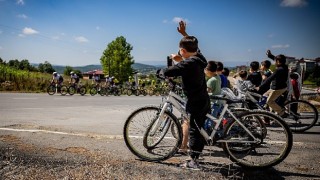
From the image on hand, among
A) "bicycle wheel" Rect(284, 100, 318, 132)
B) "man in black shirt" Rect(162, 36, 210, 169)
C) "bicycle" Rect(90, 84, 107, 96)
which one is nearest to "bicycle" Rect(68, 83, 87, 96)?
"bicycle" Rect(90, 84, 107, 96)

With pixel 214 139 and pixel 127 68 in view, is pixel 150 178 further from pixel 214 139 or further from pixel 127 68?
pixel 127 68

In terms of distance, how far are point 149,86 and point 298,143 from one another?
25.6m

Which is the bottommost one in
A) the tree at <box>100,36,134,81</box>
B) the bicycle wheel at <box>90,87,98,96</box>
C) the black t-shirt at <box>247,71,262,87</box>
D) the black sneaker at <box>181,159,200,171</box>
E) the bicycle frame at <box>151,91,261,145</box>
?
the black sneaker at <box>181,159,200,171</box>

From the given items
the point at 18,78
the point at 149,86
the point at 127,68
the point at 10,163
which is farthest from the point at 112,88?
the point at 127,68

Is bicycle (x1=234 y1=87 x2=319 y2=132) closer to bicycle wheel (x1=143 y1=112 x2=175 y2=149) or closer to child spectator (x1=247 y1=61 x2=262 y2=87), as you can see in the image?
child spectator (x1=247 y1=61 x2=262 y2=87)

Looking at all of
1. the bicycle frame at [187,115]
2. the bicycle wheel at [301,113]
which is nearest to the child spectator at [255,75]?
the bicycle wheel at [301,113]

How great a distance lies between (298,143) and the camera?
5438 mm

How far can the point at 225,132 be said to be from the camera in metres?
3.87

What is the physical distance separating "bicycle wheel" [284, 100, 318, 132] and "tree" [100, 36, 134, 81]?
5560cm

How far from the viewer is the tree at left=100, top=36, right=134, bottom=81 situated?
6212 centimetres

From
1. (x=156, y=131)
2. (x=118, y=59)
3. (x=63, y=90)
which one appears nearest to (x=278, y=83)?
(x=156, y=131)

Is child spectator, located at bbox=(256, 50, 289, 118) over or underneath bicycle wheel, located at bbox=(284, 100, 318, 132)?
over

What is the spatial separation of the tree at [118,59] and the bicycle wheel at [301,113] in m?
55.6

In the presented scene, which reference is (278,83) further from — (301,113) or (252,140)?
(252,140)
